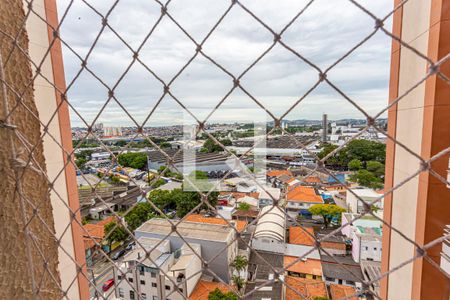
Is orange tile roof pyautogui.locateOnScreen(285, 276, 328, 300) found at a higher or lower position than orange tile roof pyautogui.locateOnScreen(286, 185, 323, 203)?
lower

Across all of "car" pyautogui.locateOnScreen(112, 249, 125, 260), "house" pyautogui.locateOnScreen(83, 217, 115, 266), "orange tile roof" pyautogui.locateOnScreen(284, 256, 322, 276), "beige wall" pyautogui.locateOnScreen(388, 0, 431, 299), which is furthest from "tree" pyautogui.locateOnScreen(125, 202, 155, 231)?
"beige wall" pyautogui.locateOnScreen(388, 0, 431, 299)

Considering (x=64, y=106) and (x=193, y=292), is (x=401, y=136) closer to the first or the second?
(x=64, y=106)

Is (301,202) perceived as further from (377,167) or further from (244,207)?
(377,167)

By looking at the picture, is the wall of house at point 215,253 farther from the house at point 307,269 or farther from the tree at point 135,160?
the tree at point 135,160

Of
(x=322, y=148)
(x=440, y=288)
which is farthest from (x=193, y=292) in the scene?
(x=440, y=288)

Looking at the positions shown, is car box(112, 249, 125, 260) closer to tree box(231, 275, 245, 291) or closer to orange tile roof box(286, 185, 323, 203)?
tree box(231, 275, 245, 291)

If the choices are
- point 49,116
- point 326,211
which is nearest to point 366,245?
point 326,211
